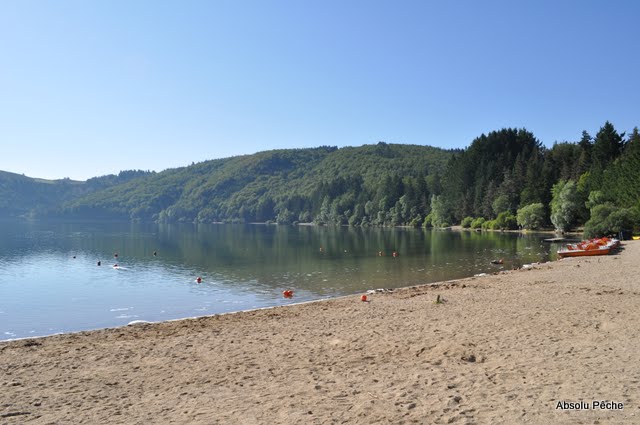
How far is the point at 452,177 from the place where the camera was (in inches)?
5522

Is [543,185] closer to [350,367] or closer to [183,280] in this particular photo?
[183,280]

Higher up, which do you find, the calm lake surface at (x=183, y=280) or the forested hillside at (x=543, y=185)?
the forested hillside at (x=543, y=185)

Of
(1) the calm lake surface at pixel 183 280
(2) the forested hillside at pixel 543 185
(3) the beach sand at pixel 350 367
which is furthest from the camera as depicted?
(2) the forested hillside at pixel 543 185

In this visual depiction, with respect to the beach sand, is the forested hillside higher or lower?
higher

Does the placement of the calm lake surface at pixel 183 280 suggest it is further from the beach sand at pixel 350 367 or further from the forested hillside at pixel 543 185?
the forested hillside at pixel 543 185

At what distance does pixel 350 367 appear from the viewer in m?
12.3

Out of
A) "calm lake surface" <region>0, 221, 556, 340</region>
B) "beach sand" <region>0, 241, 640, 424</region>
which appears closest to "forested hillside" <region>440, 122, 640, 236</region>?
"calm lake surface" <region>0, 221, 556, 340</region>

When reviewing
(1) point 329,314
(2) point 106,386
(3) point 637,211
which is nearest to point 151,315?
(1) point 329,314

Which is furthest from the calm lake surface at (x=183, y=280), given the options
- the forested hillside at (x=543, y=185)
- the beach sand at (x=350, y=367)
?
the forested hillside at (x=543, y=185)

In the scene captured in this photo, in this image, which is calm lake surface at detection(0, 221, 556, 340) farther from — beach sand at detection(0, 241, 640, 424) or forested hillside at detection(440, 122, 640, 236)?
forested hillside at detection(440, 122, 640, 236)

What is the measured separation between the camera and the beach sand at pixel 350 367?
8969 millimetres

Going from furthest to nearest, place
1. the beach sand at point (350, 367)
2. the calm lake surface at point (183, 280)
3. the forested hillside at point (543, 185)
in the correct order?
the forested hillside at point (543, 185) < the calm lake surface at point (183, 280) < the beach sand at point (350, 367)

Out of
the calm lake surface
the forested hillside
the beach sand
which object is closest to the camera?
the beach sand

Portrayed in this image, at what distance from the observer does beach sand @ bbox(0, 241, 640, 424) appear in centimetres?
897
